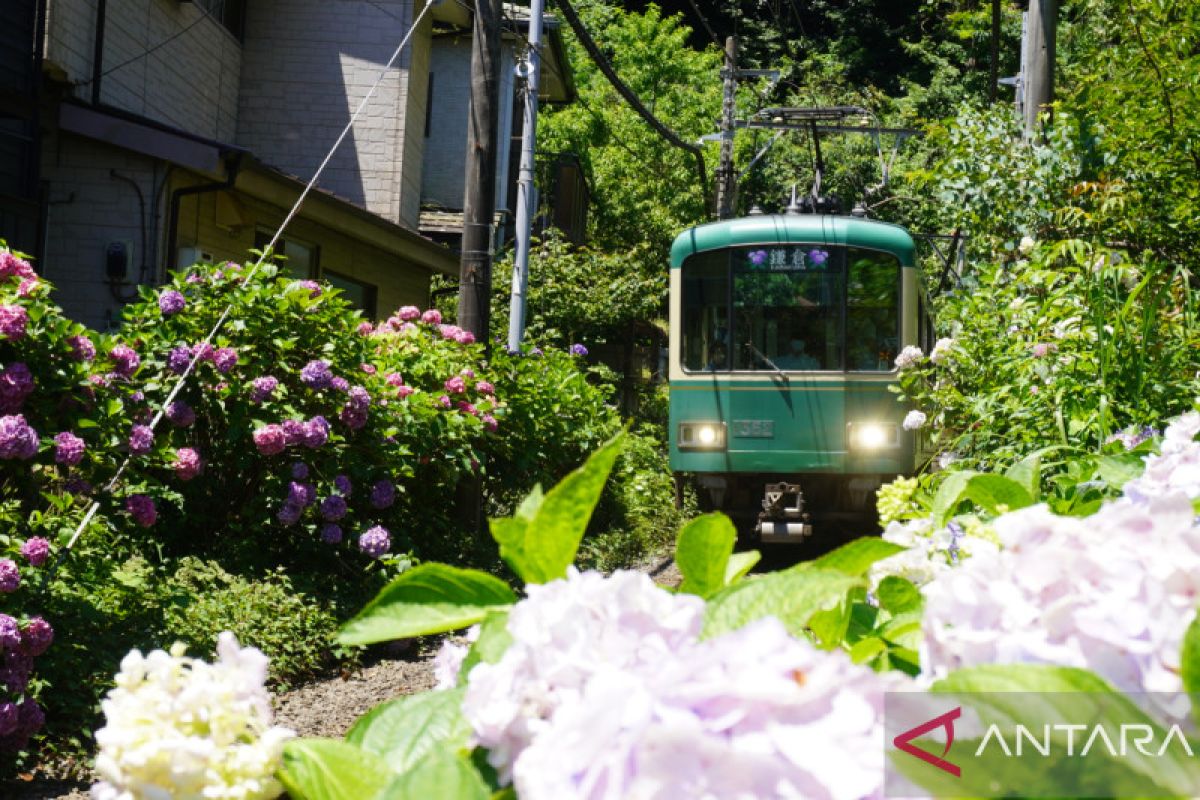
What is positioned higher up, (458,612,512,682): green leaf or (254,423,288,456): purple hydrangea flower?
(254,423,288,456): purple hydrangea flower

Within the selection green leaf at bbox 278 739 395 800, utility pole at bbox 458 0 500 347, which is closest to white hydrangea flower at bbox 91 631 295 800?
green leaf at bbox 278 739 395 800

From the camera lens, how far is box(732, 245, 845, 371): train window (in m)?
10.6

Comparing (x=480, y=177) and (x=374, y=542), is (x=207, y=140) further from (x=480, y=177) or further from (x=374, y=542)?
(x=374, y=542)

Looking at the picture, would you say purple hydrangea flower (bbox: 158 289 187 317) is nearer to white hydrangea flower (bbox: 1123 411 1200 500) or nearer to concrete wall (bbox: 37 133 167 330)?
concrete wall (bbox: 37 133 167 330)

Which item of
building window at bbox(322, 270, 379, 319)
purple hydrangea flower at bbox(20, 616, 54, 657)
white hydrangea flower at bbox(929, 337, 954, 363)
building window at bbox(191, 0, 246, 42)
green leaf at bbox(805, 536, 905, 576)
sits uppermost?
building window at bbox(191, 0, 246, 42)

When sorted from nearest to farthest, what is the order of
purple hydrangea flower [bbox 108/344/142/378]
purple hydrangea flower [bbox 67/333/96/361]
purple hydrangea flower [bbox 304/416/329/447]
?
purple hydrangea flower [bbox 67/333/96/361] → purple hydrangea flower [bbox 108/344/142/378] → purple hydrangea flower [bbox 304/416/329/447]

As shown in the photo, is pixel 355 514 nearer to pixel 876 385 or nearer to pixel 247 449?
pixel 247 449

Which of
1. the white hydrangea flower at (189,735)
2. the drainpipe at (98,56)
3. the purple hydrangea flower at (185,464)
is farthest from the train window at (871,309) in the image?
the white hydrangea flower at (189,735)

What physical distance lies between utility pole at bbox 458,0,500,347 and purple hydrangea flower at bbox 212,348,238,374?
340 centimetres

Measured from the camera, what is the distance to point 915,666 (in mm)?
1072

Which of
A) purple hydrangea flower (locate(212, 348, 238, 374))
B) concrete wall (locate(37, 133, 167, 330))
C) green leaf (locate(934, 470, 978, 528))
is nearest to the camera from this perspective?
green leaf (locate(934, 470, 978, 528))

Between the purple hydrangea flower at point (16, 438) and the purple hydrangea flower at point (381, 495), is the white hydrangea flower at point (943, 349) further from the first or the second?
the purple hydrangea flower at point (16, 438)

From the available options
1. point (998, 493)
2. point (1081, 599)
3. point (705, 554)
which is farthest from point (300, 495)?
point (1081, 599)

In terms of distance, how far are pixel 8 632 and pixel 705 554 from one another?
11.2ft
